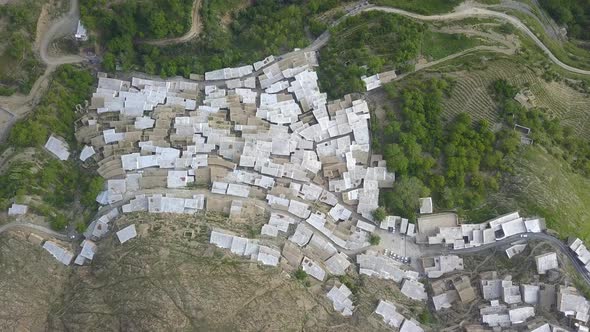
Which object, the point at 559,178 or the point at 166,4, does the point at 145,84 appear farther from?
the point at 559,178

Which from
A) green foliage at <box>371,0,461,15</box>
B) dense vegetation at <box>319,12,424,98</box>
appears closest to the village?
dense vegetation at <box>319,12,424,98</box>

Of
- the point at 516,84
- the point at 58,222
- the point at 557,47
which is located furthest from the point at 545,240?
the point at 58,222

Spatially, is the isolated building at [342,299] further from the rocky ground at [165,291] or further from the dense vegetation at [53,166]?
the dense vegetation at [53,166]

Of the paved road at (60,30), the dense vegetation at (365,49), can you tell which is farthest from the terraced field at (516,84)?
the paved road at (60,30)

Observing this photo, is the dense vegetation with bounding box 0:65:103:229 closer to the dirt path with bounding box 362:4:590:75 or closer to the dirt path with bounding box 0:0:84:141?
the dirt path with bounding box 0:0:84:141

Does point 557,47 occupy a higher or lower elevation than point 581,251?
higher

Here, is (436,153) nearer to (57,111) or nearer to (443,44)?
(443,44)
